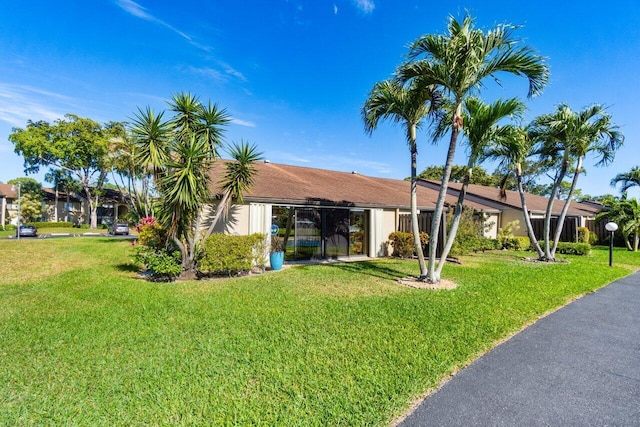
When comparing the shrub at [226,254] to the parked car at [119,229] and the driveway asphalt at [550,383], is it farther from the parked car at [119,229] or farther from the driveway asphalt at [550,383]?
the parked car at [119,229]

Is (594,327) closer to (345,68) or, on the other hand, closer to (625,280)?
(625,280)

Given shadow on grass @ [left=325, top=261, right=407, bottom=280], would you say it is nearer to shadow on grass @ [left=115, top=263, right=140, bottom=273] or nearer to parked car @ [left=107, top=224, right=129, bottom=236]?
shadow on grass @ [left=115, top=263, right=140, bottom=273]

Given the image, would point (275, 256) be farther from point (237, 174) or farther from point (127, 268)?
point (127, 268)

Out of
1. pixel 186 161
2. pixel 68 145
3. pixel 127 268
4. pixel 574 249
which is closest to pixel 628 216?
pixel 574 249

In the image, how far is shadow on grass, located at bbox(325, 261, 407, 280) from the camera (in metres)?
10.4

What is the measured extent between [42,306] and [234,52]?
43.4 feet

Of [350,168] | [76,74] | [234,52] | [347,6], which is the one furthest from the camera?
[350,168]

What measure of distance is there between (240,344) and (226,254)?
528 cm

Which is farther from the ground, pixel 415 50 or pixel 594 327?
pixel 415 50

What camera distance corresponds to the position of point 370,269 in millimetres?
11398

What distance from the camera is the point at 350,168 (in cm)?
2302

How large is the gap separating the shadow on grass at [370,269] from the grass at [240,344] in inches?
56.1

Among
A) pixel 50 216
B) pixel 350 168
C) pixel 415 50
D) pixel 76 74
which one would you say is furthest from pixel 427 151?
pixel 50 216

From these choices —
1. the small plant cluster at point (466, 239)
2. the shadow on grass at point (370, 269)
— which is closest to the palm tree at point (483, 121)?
the shadow on grass at point (370, 269)
